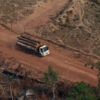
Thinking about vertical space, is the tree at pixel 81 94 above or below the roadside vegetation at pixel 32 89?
above

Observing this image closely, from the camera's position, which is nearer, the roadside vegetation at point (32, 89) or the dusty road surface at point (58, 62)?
the roadside vegetation at point (32, 89)

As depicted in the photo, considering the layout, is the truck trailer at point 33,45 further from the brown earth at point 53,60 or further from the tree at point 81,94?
the tree at point 81,94

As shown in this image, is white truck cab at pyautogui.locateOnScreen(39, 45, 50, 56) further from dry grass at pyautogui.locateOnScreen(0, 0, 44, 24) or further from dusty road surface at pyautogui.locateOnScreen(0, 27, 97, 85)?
dry grass at pyautogui.locateOnScreen(0, 0, 44, 24)

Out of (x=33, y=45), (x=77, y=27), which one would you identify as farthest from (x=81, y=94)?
(x=77, y=27)

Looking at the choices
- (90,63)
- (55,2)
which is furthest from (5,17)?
(90,63)

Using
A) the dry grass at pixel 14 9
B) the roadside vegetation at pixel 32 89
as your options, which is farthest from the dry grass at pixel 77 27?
the roadside vegetation at pixel 32 89

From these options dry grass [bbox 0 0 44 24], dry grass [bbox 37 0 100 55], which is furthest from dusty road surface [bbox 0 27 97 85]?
dry grass [bbox 0 0 44 24]

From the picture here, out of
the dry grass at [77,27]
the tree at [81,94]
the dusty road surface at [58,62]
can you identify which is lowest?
the dusty road surface at [58,62]

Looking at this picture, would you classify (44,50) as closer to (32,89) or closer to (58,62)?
(58,62)
